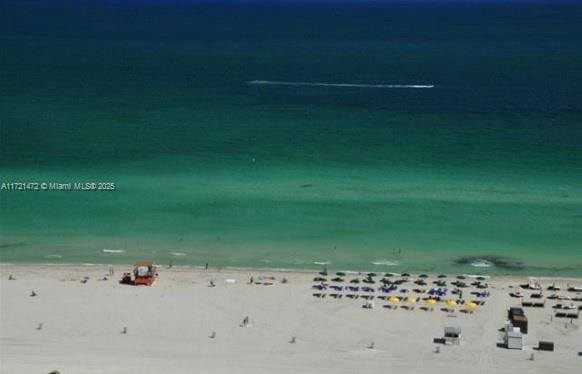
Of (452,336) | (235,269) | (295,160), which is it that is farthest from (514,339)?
(295,160)

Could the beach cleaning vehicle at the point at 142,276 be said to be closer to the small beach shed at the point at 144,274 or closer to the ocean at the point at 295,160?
the small beach shed at the point at 144,274

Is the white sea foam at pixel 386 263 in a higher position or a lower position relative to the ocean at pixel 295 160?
lower

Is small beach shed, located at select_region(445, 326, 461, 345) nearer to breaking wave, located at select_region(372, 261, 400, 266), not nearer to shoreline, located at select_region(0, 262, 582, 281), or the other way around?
shoreline, located at select_region(0, 262, 582, 281)

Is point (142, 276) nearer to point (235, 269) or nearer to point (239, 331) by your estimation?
point (235, 269)

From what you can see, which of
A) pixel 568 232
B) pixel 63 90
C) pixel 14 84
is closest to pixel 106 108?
pixel 63 90

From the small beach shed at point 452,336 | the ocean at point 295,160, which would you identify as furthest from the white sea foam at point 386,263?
the small beach shed at point 452,336

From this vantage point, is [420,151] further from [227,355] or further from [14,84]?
[14,84]
